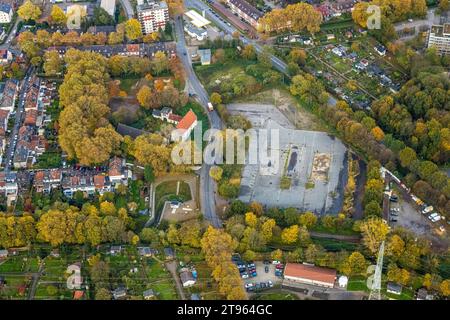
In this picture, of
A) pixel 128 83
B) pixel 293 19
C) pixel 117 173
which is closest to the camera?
pixel 117 173

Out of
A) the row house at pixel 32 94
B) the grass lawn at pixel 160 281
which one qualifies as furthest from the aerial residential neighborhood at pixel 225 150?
the row house at pixel 32 94

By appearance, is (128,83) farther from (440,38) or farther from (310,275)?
(440,38)

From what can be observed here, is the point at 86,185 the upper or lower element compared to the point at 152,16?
lower

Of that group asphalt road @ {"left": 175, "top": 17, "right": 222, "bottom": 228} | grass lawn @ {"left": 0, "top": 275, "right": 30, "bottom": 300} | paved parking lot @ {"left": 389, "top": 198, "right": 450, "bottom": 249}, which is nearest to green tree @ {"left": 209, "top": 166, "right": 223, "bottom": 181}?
asphalt road @ {"left": 175, "top": 17, "right": 222, "bottom": 228}

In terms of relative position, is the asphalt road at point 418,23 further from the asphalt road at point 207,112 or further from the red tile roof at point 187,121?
the red tile roof at point 187,121

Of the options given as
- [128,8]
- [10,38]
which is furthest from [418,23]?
[10,38]

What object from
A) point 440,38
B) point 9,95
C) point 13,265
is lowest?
point 13,265

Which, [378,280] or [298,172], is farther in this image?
[298,172]
